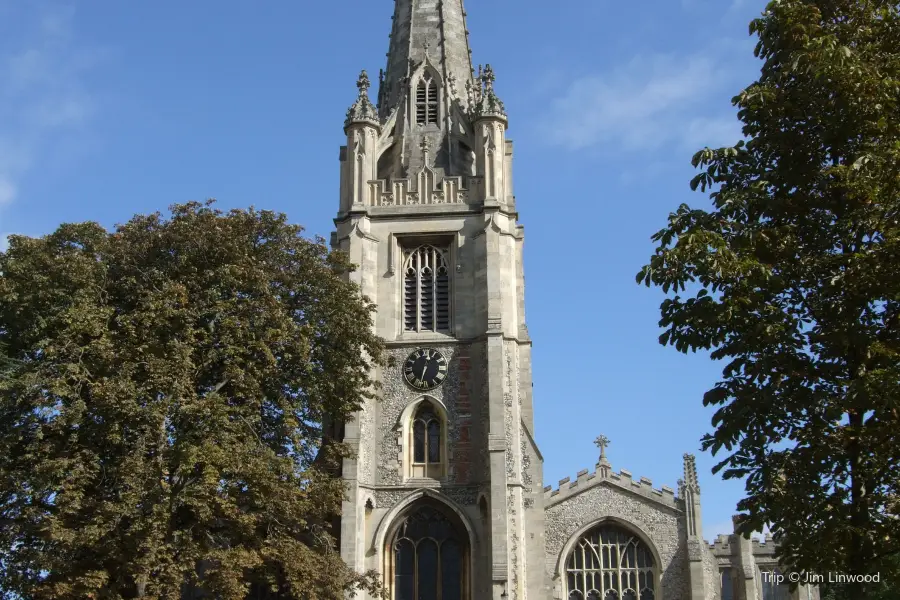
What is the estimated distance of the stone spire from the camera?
1459 inches

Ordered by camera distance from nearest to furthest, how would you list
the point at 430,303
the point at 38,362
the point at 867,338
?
the point at 867,338 < the point at 38,362 < the point at 430,303

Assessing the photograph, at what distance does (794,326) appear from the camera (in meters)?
13.0

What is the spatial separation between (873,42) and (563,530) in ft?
73.8

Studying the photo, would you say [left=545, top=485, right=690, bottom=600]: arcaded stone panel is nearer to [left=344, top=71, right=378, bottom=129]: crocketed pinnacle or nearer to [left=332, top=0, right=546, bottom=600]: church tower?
[left=332, top=0, right=546, bottom=600]: church tower

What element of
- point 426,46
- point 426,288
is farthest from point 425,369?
point 426,46

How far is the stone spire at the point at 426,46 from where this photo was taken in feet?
122

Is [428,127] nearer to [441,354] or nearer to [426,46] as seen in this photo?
[426,46]

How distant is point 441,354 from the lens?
103ft

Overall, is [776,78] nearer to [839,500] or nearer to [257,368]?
[839,500]

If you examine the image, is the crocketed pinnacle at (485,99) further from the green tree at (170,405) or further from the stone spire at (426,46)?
the green tree at (170,405)

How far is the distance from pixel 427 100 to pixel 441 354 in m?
9.66

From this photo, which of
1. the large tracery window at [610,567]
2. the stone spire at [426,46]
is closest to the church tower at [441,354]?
the stone spire at [426,46]

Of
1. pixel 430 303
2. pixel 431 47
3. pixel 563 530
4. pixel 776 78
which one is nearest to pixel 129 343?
pixel 430 303

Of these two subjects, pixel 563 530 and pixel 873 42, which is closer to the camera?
pixel 873 42
